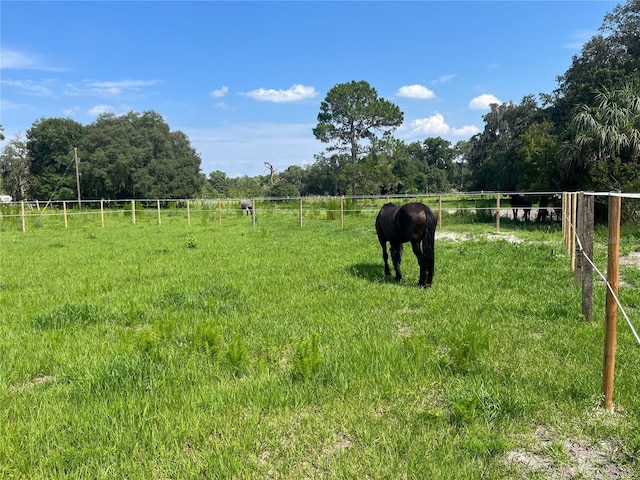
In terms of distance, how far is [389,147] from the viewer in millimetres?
39406

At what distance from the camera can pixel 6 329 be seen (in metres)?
3.95

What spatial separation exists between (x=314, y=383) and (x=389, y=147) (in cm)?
3848

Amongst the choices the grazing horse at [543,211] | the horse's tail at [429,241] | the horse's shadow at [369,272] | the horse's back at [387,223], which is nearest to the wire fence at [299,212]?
the grazing horse at [543,211]

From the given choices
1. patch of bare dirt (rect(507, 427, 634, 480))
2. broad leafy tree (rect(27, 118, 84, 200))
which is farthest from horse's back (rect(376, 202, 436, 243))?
broad leafy tree (rect(27, 118, 84, 200))

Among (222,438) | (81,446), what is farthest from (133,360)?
(222,438)

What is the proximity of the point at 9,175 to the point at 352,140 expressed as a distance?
45.4 metres

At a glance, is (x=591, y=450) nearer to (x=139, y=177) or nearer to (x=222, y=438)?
(x=222, y=438)

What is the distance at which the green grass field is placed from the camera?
206 cm

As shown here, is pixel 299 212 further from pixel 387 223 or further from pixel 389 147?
pixel 389 147

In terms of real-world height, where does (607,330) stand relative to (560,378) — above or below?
above

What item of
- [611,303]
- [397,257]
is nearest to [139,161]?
[397,257]

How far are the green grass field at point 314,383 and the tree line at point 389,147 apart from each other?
9817 mm

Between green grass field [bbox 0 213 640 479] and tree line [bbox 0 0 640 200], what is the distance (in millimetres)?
9817

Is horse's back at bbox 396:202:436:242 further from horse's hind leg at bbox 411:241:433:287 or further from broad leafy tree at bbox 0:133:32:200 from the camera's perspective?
broad leafy tree at bbox 0:133:32:200
